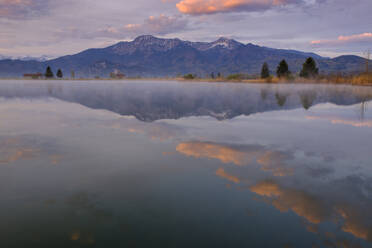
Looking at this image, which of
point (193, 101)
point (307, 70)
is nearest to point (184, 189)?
point (193, 101)

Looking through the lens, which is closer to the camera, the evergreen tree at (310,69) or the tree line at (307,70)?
the evergreen tree at (310,69)

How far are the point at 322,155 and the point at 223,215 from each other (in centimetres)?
613

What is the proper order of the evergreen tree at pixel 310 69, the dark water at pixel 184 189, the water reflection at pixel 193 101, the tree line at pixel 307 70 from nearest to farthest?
1. the dark water at pixel 184 189
2. the water reflection at pixel 193 101
3. the evergreen tree at pixel 310 69
4. the tree line at pixel 307 70

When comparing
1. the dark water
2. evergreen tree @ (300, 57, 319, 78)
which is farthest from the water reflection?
evergreen tree @ (300, 57, 319, 78)

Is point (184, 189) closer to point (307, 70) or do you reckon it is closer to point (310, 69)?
point (310, 69)

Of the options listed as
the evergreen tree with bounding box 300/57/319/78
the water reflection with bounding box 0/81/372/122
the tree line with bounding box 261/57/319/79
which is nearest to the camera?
the water reflection with bounding box 0/81/372/122

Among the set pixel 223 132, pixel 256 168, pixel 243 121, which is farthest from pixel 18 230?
pixel 243 121

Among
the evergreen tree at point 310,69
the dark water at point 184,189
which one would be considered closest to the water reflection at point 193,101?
the dark water at point 184,189

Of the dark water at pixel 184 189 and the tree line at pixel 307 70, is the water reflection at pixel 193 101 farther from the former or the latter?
the tree line at pixel 307 70

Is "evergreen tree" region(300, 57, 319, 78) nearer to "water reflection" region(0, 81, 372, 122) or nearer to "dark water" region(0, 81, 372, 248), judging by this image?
"water reflection" region(0, 81, 372, 122)

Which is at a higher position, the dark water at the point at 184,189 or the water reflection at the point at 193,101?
the water reflection at the point at 193,101

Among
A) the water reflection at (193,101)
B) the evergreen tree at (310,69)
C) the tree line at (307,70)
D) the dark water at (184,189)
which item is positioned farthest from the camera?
the tree line at (307,70)

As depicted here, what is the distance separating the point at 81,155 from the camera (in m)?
9.88

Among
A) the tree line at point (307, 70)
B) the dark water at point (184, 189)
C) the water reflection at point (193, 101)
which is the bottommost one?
the dark water at point (184, 189)
